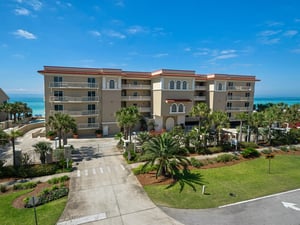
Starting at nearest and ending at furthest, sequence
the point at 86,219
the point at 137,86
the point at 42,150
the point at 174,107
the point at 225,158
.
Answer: the point at 86,219
the point at 42,150
the point at 225,158
the point at 174,107
the point at 137,86

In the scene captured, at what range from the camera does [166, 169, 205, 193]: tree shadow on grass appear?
15180mm

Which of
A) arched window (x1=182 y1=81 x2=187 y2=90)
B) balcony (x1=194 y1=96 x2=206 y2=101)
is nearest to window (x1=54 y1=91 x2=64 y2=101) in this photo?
arched window (x1=182 y1=81 x2=187 y2=90)

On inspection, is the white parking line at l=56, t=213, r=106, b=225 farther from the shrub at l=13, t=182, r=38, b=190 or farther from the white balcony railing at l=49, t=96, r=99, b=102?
the white balcony railing at l=49, t=96, r=99, b=102

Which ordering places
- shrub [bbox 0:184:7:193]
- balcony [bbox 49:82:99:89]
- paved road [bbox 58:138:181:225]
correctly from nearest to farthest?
1. paved road [bbox 58:138:181:225]
2. shrub [bbox 0:184:7:193]
3. balcony [bbox 49:82:99:89]

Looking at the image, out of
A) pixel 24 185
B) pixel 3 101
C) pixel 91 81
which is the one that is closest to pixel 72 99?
pixel 91 81

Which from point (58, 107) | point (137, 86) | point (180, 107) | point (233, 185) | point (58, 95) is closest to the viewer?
Answer: point (233, 185)

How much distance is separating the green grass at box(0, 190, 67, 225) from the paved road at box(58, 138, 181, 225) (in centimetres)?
52

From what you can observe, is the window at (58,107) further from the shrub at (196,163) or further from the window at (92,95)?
the shrub at (196,163)

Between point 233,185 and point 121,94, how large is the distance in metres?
24.7

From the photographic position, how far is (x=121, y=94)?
33.9 m

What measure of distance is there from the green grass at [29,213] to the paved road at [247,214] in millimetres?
7091

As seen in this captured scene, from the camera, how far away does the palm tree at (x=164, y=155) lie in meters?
15.9

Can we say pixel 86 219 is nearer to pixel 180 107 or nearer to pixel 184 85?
pixel 180 107

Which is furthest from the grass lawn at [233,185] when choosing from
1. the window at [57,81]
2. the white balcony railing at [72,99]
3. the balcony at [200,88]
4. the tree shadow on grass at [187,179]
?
the window at [57,81]
